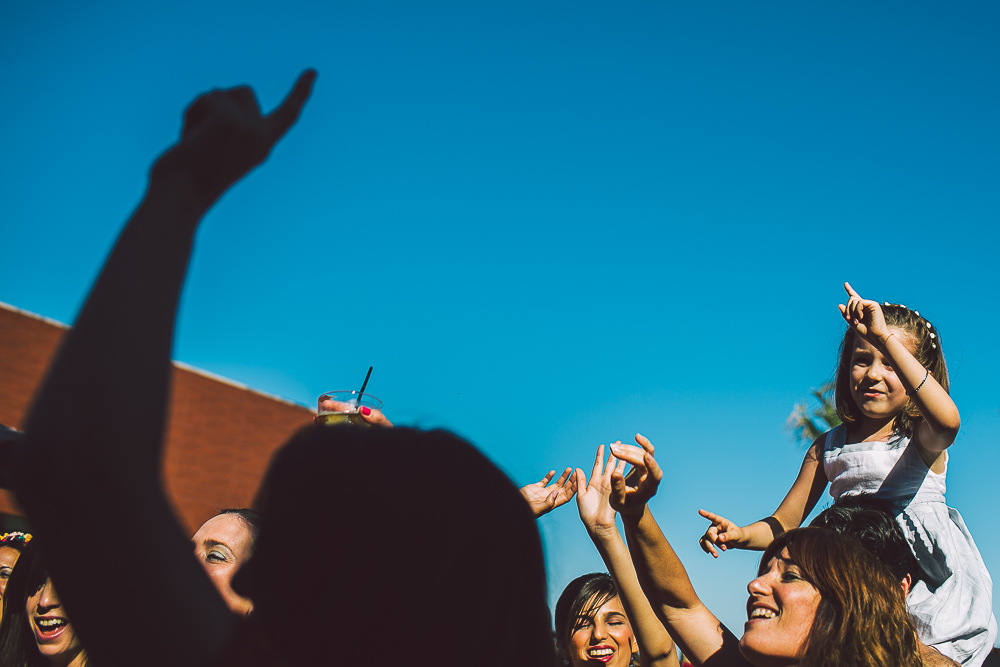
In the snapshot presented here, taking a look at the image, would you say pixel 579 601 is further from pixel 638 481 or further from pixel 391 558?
pixel 391 558

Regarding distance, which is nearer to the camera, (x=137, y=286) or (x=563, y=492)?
(x=137, y=286)

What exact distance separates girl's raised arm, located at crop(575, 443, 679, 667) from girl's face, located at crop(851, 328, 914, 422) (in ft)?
3.49

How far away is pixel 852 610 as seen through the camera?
2.12 metres

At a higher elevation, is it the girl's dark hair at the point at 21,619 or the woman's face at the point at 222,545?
the woman's face at the point at 222,545

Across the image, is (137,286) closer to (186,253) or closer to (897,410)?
(186,253)

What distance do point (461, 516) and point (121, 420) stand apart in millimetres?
460

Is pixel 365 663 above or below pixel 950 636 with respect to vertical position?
below

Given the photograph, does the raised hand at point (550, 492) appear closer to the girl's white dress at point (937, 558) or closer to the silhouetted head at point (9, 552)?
the girl's white dress at point (937, 558)

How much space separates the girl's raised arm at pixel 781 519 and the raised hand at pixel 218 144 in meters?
2.25

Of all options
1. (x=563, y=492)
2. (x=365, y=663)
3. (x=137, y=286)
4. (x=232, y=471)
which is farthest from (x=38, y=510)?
(x=232, y=471)

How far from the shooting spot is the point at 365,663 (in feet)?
2.95

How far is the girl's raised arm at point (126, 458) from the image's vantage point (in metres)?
0.67

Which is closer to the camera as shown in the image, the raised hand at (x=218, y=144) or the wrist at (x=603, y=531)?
the raised hand at (x=218, y=144)

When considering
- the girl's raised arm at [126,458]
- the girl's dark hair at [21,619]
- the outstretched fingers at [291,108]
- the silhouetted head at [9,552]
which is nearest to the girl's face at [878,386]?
the outstretched fingers at [291,108]
